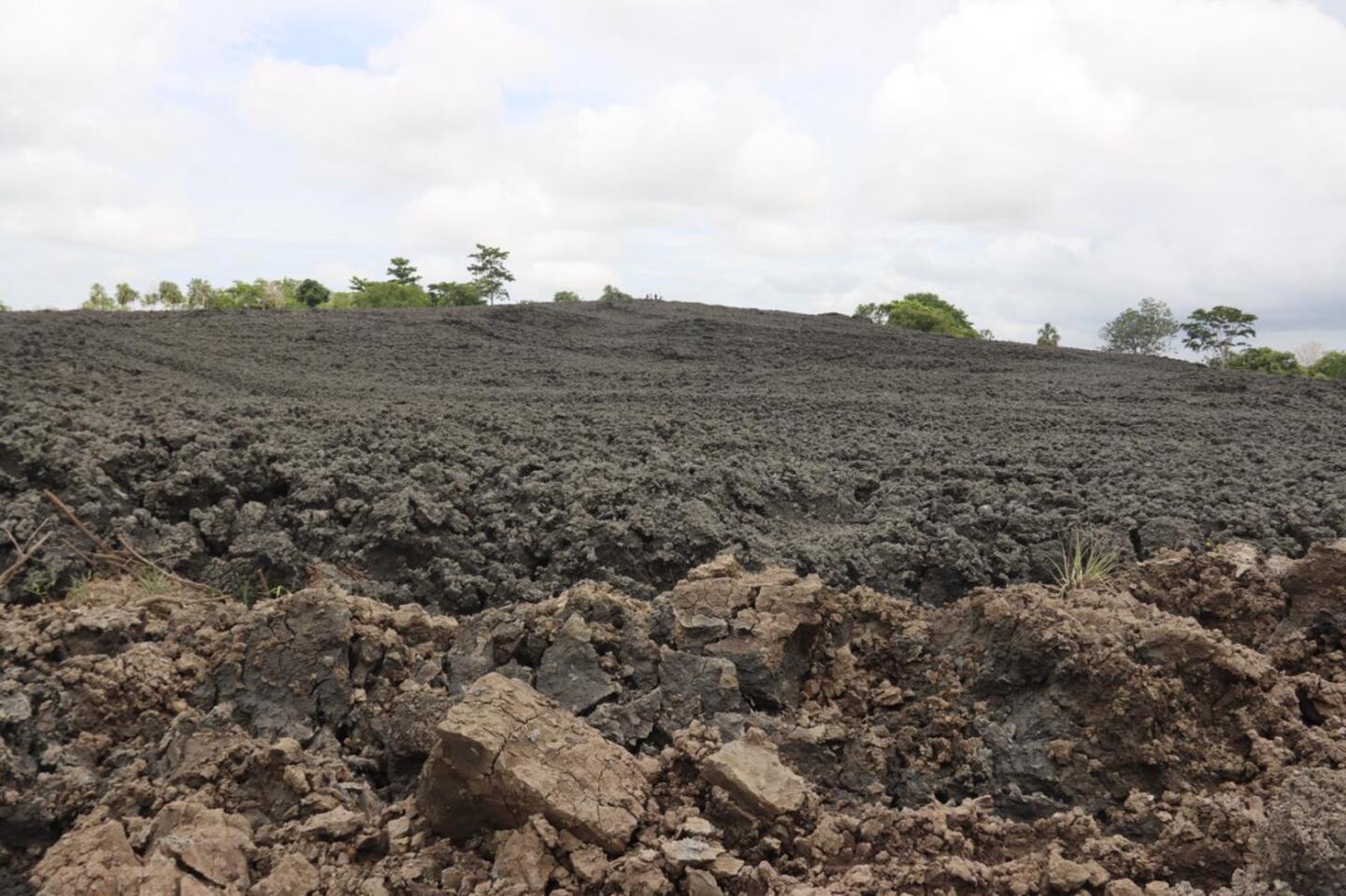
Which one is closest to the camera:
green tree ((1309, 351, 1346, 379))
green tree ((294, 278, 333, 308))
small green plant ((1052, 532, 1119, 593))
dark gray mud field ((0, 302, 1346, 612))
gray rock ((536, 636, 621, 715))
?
gray rock ((536, 636, 621, 715))

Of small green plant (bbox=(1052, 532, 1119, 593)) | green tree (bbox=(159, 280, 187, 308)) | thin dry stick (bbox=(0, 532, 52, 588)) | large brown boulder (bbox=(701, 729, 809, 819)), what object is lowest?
thin dry stick (bbox=(0, 532, 52, 588))

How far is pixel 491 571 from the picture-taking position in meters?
5.17

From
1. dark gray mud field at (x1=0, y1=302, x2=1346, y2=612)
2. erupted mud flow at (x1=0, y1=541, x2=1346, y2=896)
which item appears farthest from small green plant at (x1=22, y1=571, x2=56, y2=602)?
erupted mud flow at (x1=0, y1=541, x2=1346, y2=896)

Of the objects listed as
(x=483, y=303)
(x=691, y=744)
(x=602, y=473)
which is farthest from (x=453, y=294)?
(x=691, y=744)

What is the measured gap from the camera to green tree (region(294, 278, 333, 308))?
24.8m

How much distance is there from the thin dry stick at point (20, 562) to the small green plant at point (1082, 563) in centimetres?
539

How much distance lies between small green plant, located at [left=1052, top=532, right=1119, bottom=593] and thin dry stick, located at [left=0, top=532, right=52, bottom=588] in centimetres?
539

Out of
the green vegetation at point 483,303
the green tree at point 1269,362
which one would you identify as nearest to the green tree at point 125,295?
the green vegetation at point 483,303

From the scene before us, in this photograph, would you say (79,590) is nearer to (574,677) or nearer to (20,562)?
(20,562)

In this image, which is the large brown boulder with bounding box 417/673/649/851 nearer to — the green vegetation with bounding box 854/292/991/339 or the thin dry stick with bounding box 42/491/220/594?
the thin dry stick with bounding box 42/491/220/594

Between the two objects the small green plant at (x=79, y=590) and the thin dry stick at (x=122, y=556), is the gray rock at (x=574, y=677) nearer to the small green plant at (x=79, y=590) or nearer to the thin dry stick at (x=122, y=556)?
the small green plant at (x=79, y=590)

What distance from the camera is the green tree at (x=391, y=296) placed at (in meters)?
21.0

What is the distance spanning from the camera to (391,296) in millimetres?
21094

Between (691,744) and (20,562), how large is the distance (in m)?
4.15
